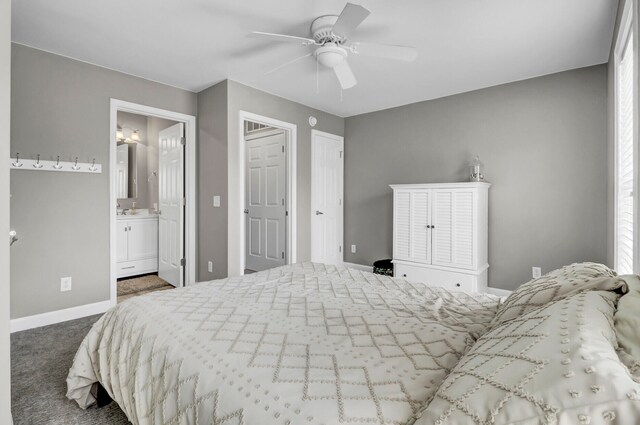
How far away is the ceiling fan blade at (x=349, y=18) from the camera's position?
1867 millimetres

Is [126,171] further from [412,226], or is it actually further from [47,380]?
[412,226]

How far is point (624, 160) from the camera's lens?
233 cm

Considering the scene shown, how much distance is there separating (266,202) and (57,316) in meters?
2.73

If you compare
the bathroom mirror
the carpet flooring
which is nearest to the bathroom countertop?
the bathroom mirror

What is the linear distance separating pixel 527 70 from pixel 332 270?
2.93 m

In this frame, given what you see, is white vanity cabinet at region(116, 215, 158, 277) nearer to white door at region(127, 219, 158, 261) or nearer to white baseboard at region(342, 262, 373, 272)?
white door at region(127, 219, 158, 261)

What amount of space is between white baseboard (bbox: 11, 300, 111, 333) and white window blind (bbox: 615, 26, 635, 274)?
14.2 ft

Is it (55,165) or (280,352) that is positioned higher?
(55,165)

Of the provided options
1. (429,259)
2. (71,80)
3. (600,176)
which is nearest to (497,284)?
(429,259)

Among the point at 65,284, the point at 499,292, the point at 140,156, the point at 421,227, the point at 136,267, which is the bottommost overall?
the point at 499,292

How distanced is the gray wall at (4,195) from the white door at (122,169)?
4390 mm

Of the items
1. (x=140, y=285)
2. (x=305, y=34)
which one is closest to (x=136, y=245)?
(x=140, y=285)

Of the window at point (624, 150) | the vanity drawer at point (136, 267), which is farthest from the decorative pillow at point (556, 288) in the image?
the vanity drawer at point (136, 267)

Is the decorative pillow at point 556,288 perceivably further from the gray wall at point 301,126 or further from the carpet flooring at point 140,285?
the carpet flooring at point 140,285
